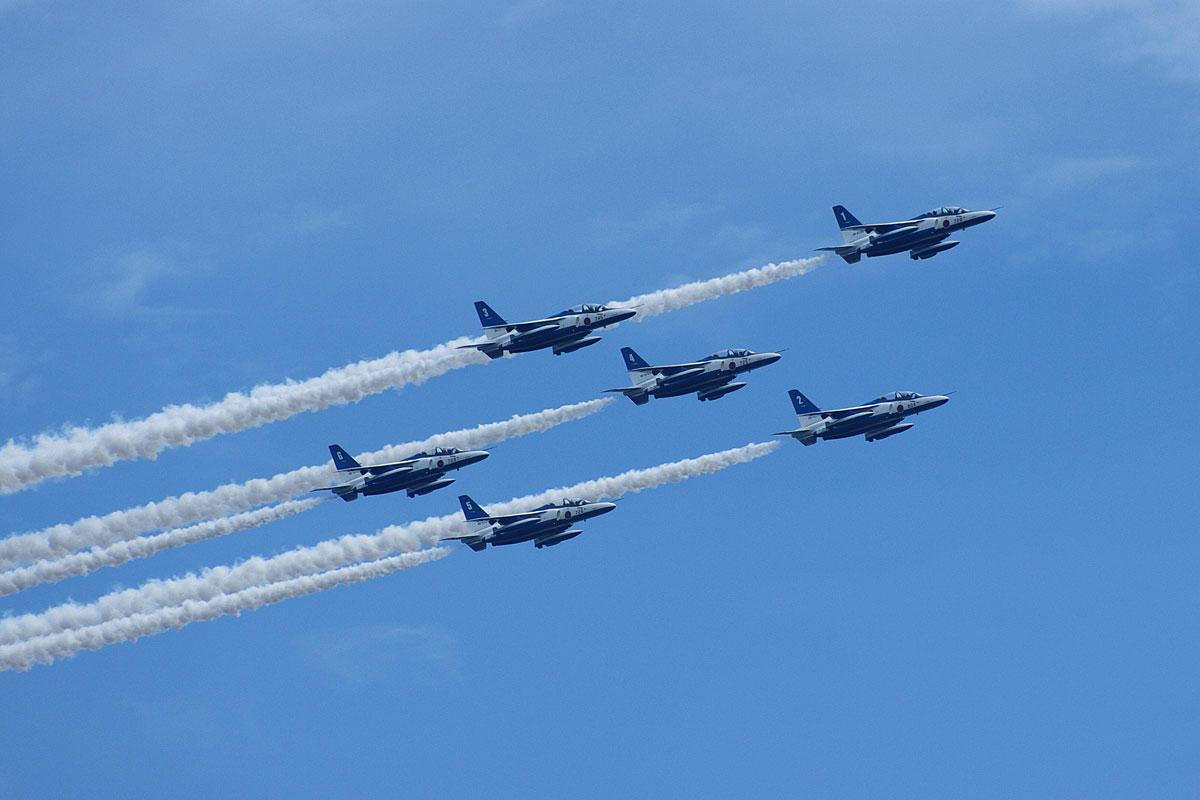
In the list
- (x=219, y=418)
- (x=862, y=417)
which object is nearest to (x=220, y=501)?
(x=219, y=418)

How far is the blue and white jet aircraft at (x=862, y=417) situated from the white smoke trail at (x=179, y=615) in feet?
81.3

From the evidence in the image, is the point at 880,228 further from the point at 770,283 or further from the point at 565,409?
the point at 565,409

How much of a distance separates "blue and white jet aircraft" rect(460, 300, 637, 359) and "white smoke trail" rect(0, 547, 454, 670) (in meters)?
13.8

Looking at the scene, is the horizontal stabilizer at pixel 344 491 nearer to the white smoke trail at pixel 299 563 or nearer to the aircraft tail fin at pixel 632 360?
the white smoke trail at pixel 299 563

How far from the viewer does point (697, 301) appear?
102062 mm

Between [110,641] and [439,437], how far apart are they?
21751 mm

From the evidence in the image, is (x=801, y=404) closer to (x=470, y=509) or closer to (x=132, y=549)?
(x=470, y=509)

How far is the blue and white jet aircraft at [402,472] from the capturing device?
92.9m

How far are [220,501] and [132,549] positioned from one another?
5.50 metres

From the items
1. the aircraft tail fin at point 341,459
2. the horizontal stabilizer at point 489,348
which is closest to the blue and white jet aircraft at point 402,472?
the aircraft tail fin at point 341,459

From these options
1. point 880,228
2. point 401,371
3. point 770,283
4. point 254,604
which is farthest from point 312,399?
point 880,228

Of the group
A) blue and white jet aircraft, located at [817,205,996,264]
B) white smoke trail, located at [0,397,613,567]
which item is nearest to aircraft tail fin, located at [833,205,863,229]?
blue and white jet aircraft, located at [817,205,996,264]

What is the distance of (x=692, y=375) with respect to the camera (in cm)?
9662

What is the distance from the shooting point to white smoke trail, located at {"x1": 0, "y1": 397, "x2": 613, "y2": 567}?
90.1 metres
